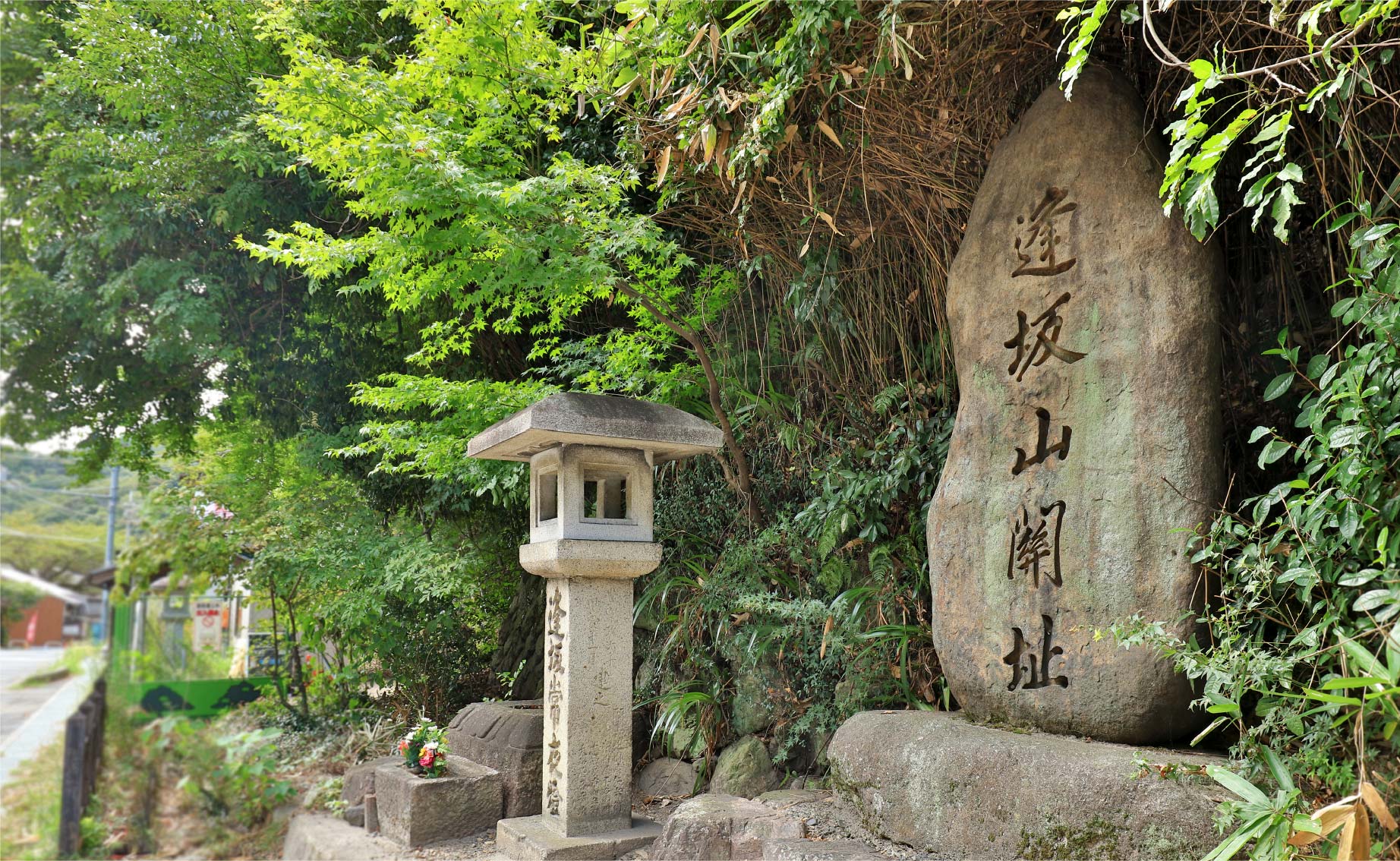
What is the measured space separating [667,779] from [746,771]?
0.77 meters

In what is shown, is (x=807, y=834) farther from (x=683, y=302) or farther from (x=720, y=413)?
(x=683, y=302)

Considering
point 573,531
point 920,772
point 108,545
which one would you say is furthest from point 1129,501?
point 108,545

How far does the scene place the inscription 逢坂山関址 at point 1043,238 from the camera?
11.1 ft

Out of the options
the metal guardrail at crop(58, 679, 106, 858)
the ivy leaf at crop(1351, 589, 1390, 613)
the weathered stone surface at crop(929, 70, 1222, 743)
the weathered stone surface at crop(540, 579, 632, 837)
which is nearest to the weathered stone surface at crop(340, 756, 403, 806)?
the weathered stone surface at crop(540, 579, 632, 837)

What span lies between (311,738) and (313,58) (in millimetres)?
5477

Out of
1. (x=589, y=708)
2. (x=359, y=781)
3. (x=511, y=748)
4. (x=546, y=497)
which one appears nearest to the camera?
(x=589, y=708)

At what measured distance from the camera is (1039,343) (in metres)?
3.43

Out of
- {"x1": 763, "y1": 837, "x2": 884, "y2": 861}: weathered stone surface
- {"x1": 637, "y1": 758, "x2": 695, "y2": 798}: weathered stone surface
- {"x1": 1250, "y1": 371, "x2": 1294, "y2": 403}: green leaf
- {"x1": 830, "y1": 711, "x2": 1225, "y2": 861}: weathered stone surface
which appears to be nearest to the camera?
{"x1": 830, "y1": 711, "x2": 1225, "y2": 861}: weathered stone surface

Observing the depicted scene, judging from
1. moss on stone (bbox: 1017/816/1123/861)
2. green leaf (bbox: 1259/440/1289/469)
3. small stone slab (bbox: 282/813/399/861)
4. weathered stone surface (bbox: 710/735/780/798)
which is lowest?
small stone slab (bbox: 282/813/399/861)

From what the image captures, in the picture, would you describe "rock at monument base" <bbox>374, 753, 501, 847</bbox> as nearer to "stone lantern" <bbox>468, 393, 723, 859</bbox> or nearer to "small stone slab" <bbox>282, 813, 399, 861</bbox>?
"small stone slab" <bbox>282, 813, 399, 861</bbox>

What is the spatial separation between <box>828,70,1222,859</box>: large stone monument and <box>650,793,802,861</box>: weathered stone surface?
37 cm

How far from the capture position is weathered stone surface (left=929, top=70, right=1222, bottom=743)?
303 centimetres

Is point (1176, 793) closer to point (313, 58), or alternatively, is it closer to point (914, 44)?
point (914, 44)

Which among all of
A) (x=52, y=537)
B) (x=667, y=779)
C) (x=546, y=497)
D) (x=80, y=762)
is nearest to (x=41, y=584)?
(x=52, y=537)
